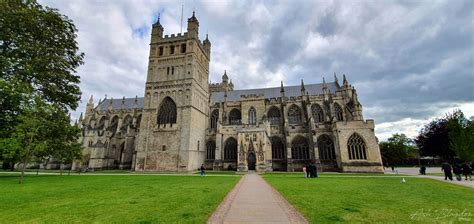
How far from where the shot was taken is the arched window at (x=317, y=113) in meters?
36.1

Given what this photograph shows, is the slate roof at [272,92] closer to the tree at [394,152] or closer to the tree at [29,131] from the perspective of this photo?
the tree at [394,152]

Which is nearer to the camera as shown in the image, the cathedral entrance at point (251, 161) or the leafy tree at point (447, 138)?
the leafy tree at point (447, 138)

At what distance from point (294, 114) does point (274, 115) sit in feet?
12.1

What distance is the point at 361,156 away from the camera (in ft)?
90.6

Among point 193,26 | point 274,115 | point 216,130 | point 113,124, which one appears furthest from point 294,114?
point 113,124

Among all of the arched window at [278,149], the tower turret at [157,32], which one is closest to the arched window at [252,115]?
the arched window at [278,149]

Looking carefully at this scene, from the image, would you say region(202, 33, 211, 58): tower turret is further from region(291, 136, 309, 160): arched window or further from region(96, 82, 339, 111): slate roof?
region(291, 136, 309, 160): arched window

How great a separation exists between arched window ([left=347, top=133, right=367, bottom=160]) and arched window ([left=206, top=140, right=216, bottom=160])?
20.9 m

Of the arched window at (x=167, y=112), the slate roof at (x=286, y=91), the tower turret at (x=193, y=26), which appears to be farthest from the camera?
the slate roof at (x=286, y=91)

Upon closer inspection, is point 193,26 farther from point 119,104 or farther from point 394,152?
point 394,152

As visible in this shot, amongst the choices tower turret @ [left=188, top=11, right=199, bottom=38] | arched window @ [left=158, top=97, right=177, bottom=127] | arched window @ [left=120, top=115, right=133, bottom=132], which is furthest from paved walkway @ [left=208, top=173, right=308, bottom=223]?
arched window @ [left=120, top=115, right=133, bottom=132]

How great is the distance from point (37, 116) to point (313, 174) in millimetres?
24315

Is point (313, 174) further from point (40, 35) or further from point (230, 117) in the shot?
point (40, 35)

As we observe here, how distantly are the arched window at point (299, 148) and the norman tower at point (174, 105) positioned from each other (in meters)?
15.2
